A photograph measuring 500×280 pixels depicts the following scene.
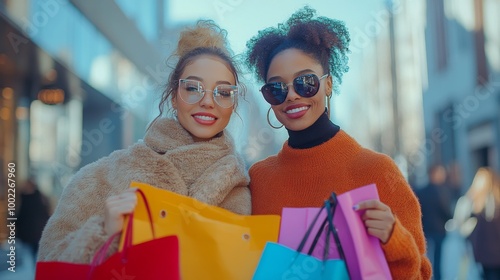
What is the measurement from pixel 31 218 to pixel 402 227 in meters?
7.41

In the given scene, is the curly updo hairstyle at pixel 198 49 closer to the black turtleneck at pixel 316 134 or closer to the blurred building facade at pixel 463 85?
the black turtleneck at pixel 316 134

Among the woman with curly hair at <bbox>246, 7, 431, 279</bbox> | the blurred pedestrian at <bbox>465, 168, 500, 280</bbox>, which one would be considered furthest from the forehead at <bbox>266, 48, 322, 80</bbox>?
the blurred pedestrian at <bbox>465, 168, 500, 280</bbox>

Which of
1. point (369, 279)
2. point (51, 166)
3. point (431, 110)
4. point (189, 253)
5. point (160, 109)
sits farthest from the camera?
point (431, 110)

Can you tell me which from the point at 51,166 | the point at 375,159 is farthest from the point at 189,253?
the point at 51,166

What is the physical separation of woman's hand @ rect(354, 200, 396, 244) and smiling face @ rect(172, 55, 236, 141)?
2.70 feet

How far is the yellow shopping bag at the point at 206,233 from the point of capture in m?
1.86

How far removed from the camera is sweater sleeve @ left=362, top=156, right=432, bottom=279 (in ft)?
5.94

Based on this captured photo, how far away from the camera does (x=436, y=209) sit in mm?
8695

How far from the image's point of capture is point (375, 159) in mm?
2184

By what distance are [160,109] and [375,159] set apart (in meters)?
1.08

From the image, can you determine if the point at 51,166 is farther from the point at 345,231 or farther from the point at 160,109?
the point at 345,231

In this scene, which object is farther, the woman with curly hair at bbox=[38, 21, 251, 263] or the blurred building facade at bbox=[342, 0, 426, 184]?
the blurred building facade at bbox=[342, 0, 426, 184]

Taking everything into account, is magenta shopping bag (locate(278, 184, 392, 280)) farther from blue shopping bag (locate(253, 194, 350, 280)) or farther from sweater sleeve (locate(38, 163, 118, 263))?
sweater sleeve (locate(38, 163, 118, 263))

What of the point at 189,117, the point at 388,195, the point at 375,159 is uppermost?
the point at 189,117
